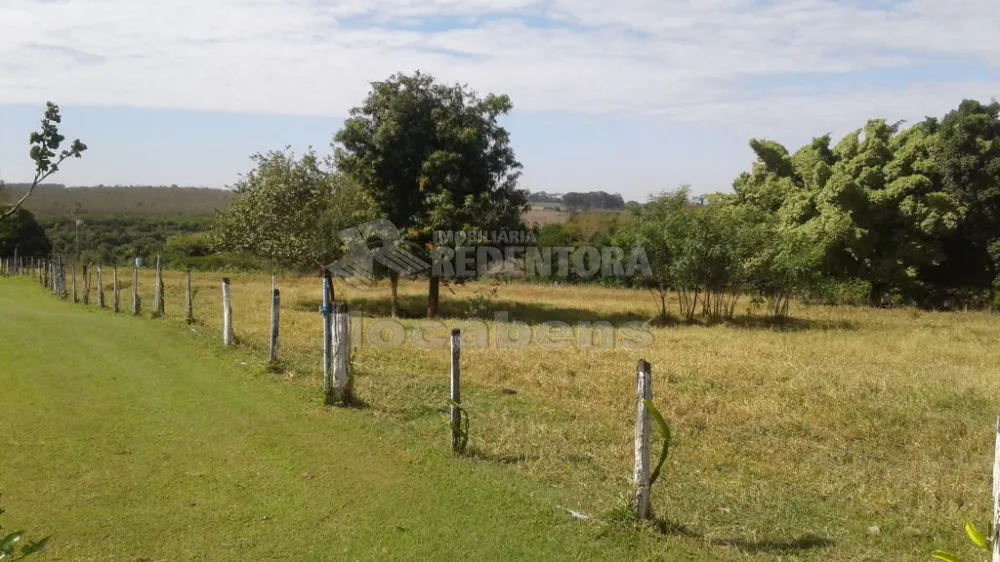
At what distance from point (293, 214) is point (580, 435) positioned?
695 inches

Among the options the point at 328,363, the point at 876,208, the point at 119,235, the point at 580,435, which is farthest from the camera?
the point at 119,235

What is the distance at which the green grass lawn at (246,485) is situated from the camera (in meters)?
5.50

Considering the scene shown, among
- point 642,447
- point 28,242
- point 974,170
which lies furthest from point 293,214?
point 28,242

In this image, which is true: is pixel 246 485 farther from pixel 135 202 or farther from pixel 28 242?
pixel 135 202

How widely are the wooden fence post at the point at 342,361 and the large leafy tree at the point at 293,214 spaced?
13793 mm

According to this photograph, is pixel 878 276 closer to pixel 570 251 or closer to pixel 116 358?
pixel 570 251

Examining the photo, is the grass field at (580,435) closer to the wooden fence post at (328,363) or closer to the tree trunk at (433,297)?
the wooden fence post at (328,363)

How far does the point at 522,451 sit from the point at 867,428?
4556mm

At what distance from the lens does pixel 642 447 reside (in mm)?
5852

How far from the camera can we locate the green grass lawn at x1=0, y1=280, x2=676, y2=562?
5.50 m

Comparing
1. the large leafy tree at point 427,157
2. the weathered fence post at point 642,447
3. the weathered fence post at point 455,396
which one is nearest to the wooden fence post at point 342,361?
the weathered fence post at point 455,396

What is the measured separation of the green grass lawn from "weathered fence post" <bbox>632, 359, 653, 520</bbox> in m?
0.26

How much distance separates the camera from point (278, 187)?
24234mm

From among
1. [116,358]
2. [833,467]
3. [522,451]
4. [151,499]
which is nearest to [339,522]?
[151,499]
